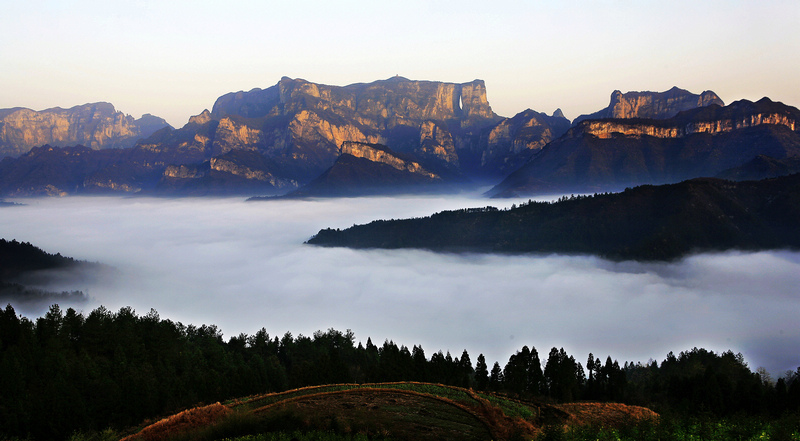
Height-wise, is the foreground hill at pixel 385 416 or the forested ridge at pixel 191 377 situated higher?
the foreground hill at pixel 385 416

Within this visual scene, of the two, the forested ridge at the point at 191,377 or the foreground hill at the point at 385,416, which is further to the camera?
the forested ridge at the point at 191,377

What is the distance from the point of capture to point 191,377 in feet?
216

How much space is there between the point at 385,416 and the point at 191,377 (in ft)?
141

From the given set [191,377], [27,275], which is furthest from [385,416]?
[27,275]

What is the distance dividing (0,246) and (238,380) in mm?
175678

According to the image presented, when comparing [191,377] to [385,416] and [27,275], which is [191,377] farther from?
[27,275]

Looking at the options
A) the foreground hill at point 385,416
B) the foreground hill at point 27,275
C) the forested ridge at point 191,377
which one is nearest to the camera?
the foreground hill at point 385,416

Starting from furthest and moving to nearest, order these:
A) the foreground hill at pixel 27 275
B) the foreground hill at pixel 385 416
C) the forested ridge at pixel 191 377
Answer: the foreground hill at pixel 27 275 → the forested ridge at pixel 191 377 → the foreground hill at pixel 385 416

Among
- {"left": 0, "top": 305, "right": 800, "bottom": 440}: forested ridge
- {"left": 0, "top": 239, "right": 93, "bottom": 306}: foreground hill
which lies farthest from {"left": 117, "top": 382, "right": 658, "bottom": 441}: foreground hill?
{"left": 0, "top": 239, "right": 93, "bottom": 306}: foreground hill

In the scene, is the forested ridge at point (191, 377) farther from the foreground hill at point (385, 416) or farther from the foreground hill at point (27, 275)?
the foreground hill at point (27, 275)

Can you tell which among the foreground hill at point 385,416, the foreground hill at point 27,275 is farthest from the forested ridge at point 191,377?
the foreground hill at point 27,275

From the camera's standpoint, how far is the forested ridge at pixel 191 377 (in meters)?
48.8

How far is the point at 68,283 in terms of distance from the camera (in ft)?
634

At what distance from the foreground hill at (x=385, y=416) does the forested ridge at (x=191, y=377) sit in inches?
390
